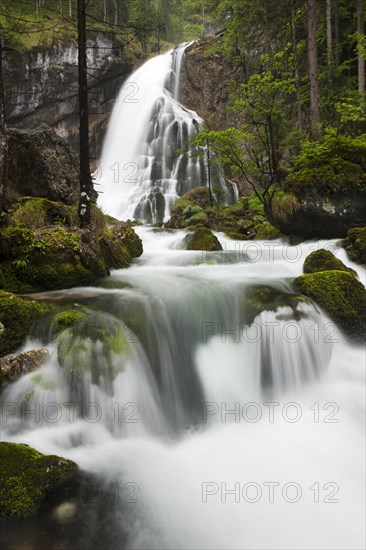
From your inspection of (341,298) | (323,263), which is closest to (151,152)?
(323,263)

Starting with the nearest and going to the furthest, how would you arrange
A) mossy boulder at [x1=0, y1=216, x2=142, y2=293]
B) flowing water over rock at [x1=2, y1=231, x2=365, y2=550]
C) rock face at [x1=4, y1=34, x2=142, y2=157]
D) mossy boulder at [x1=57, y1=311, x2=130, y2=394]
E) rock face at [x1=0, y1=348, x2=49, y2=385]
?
flowing water over rock at [x1=2, y1=231, x2=365, y2=550] < rock face at [x1=0, y1=348, x2=49, y2=385] < mossy boulder at [x1=57, y1=311, x2=130, y2=394] < mossy boulder at [x1=0, y1=216, x2=142, y2=293] < rock face at [x1=4, y1=34, x2=142, y2=157]

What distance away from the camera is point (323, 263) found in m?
7.43

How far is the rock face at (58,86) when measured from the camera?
100 ft

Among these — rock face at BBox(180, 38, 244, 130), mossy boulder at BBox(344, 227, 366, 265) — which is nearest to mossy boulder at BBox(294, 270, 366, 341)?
mossy boulder at BBox(344, 227, 366, 265)

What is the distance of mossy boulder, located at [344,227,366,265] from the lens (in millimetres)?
8406

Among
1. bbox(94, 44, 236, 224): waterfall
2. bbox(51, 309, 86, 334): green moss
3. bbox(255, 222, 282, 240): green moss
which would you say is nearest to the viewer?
bbox(51, 309, 86, 334): green moss

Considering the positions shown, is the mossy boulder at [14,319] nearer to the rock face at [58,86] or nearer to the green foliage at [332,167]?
the green foliage at [332,167]

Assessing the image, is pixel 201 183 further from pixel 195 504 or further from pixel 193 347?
pixel 195 504

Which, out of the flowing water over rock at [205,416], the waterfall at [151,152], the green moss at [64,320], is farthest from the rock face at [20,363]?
the waterfall at [151,152]

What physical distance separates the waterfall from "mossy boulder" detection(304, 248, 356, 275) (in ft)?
43.1

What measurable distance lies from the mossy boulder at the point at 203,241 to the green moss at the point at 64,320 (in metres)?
7.06

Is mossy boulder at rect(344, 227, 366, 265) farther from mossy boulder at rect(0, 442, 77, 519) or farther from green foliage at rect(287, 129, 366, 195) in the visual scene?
mossy boulder at rect(0, 442, 77, 519)

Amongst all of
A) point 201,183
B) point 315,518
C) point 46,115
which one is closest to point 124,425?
point 315,518

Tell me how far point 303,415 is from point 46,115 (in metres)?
35.6
